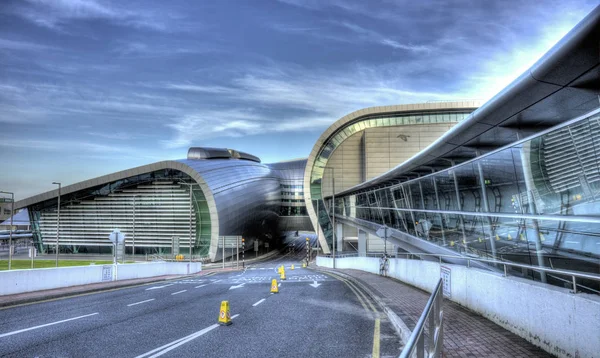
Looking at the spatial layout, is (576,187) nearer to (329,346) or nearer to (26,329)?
(329,346)

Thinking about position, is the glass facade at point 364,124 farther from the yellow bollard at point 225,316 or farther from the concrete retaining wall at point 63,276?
the yellow bollard at point 225,316

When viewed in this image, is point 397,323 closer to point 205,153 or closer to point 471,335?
point 471,335

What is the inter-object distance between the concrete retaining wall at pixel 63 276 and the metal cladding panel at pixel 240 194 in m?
34.4

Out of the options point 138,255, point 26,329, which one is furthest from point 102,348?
point 138,255

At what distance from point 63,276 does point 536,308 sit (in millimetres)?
18442

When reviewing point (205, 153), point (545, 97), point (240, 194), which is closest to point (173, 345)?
point (545, 97)

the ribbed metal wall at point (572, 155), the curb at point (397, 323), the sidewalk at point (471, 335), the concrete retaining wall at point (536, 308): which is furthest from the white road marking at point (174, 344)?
the ribbed metal wall at point (572, 155)

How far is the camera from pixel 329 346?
812 centimetres

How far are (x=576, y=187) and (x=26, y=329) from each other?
38.4 feet

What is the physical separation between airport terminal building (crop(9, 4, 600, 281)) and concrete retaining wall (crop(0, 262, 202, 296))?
15525 millimetres

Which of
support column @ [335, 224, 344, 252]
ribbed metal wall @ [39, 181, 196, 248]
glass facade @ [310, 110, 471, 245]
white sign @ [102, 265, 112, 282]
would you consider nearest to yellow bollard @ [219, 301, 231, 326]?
white sign @ [102, 265, 112, 282]

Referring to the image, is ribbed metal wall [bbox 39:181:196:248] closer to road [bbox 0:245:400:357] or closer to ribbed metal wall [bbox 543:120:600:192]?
road [bbox 0:245:400:357]

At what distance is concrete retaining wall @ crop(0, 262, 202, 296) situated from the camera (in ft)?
52.2

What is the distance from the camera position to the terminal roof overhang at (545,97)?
6.10 meters
